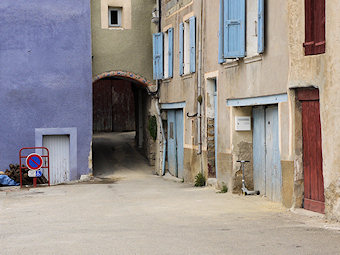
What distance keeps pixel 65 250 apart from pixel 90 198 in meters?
6.65

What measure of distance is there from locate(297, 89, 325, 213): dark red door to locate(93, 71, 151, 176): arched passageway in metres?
11.3

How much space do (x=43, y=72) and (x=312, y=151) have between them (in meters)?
11.5

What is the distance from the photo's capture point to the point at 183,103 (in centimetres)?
1878

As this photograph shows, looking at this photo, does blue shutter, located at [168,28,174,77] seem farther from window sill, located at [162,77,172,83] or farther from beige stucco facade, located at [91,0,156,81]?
beige stucco facade, located at [91,0,156,81]

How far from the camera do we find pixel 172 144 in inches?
814

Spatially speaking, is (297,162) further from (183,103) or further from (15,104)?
(15,104)

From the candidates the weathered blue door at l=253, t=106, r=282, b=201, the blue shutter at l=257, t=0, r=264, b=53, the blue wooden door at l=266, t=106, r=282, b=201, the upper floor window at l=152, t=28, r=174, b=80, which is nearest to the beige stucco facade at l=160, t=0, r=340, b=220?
the blue shutter at l=257, t=0, r=264, b=53

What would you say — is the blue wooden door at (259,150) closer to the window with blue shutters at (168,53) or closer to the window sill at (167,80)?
the window with blue shutters at (168,53)

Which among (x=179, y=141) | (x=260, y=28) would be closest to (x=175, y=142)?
(x=179, y=141)

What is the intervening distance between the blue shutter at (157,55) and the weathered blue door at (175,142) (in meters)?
1.31

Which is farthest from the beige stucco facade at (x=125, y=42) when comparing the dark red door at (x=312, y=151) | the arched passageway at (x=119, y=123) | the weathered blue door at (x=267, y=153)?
the dark red door at (x=312, y=151)

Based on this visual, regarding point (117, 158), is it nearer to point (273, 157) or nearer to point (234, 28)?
point (234, 28)

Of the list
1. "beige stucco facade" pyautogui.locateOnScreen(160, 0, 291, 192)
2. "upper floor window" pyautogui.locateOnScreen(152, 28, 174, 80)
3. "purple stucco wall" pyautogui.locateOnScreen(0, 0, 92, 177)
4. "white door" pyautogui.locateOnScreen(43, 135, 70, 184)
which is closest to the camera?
"beige stucco facade" pyautogui.locateOnScreen(160, 0, 291, 192)

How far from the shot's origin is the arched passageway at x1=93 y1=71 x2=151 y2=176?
2269 centimetres
